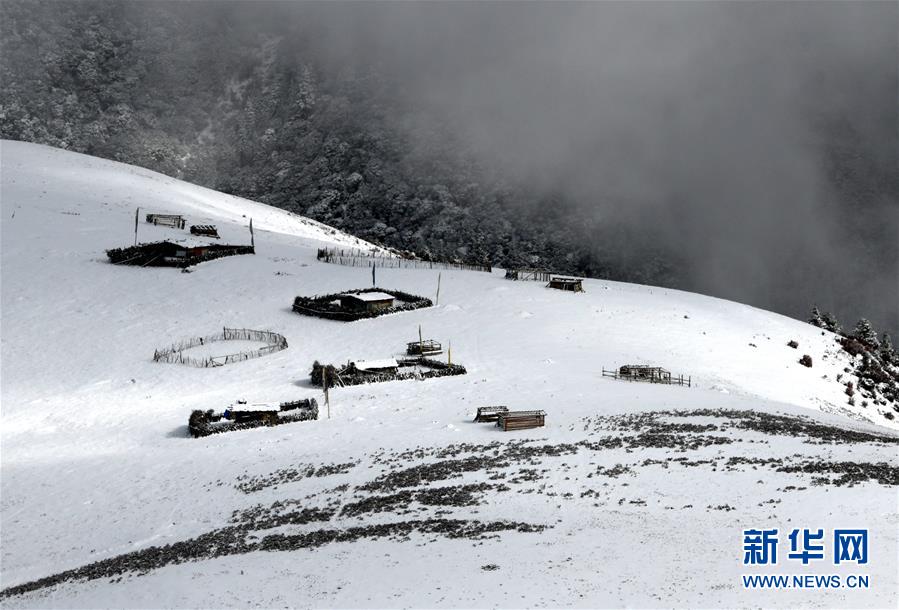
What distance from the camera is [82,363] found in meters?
50.9

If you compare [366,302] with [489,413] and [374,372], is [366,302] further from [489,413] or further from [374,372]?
[489,413]

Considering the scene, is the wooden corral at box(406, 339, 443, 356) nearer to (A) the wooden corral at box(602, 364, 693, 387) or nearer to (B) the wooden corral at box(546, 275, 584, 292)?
(A) the wooden corral at box(602, 364, 693, 387)

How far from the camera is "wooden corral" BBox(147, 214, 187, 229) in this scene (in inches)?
3292

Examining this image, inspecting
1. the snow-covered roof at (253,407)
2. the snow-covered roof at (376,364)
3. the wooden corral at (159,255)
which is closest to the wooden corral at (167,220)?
the wooden corral at (159,255)

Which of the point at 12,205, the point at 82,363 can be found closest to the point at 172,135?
the point at 12,205

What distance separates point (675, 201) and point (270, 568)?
157189mm

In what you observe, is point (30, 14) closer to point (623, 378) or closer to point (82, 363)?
point (82, 363)

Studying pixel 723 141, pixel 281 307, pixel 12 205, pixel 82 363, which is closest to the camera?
pixel 82 363

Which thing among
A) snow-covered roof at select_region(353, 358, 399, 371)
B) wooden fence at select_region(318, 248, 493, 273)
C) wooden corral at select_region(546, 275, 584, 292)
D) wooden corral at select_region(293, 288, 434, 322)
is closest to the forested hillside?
wooden fence at select_region(318, 248, 493, 273)

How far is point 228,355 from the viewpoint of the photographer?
174 ft

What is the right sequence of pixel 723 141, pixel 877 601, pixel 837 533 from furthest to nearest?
pixel 723 141 < pixel 837 533 < pixel 877 601

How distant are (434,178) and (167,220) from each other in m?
94.0

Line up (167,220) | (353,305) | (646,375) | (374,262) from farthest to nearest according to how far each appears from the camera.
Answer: (167,220) → (374,262) → (353,305) → (646,375)

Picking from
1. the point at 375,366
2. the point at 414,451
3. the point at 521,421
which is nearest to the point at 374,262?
the point at 375,366
